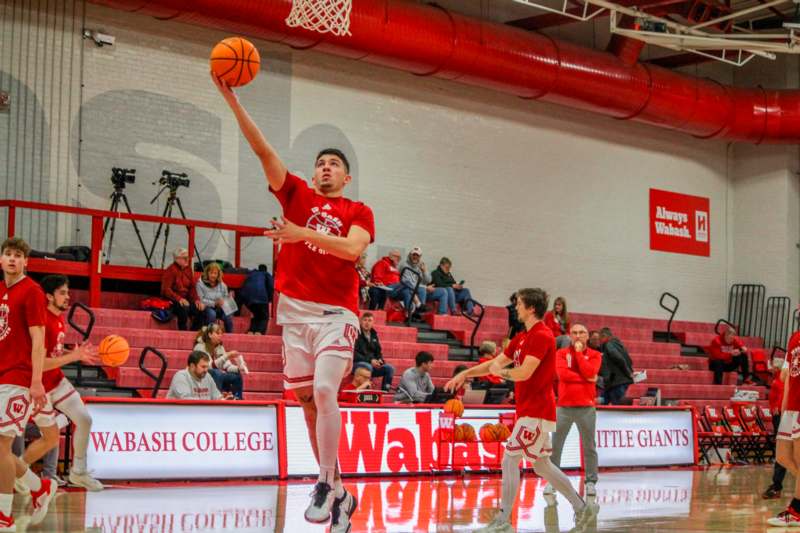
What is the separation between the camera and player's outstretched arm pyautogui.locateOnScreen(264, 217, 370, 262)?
585 centimetres

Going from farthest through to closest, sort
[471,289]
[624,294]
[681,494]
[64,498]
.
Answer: [624,294]
[471,289]
[681,494]
[64,498]

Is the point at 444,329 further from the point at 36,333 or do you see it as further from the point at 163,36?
the point at 36,333

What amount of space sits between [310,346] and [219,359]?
8.37 m

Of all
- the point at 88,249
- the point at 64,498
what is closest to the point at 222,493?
the point at 64,498

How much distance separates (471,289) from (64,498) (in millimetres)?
12981

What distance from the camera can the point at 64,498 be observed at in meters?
10.0

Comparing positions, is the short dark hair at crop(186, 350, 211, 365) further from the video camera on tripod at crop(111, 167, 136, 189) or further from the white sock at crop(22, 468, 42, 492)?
the white sock at crop(22, 468, 42, 492)

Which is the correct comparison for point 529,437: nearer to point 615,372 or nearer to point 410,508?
point 410,508

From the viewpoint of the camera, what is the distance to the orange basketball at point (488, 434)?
48.1 ft

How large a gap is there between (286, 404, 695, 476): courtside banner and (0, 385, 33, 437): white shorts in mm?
6154

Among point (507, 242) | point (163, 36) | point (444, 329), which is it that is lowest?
point (444, 329)

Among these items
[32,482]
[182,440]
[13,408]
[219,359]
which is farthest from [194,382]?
[13,408]

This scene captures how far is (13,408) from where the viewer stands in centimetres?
706

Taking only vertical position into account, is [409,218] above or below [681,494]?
above
